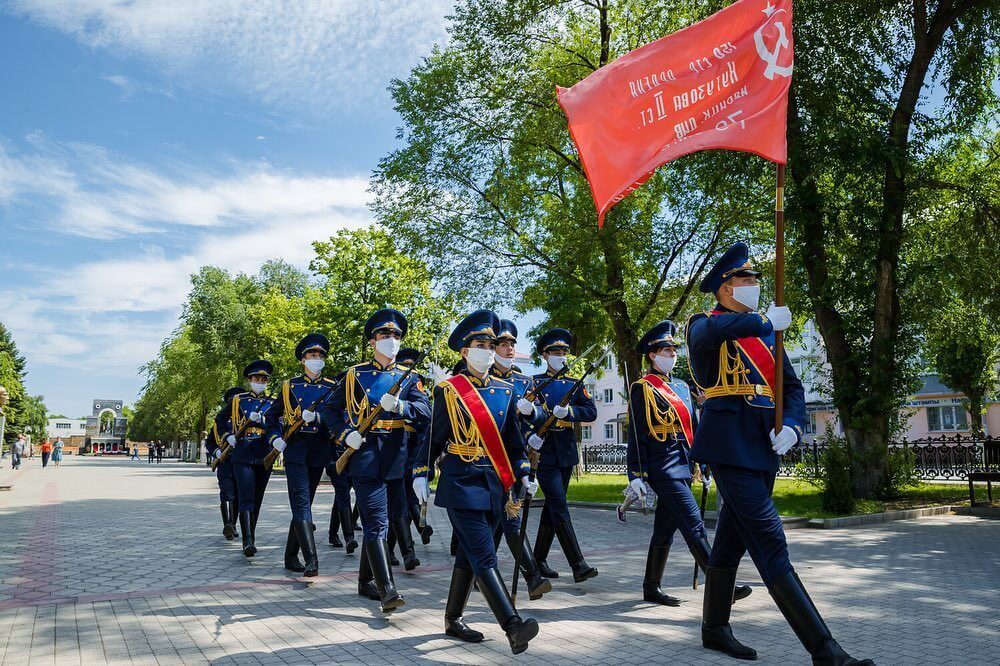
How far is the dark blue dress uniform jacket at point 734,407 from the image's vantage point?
4.72 meters

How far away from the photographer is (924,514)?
14625 mm

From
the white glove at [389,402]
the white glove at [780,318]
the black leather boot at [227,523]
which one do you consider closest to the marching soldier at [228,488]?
the black leather boot at [227,523]

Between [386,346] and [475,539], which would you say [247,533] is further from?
[475,539]

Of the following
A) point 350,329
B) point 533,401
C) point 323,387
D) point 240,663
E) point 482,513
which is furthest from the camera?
Result: point 350,329

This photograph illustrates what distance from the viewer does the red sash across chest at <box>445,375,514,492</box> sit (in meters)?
5.49

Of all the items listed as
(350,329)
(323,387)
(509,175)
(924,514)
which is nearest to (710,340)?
(323,387)

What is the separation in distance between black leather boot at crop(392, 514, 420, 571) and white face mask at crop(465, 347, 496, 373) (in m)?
3.02

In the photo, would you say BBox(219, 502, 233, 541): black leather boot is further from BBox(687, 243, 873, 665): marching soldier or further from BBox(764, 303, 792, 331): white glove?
BBox(764, 303, 792, 331): white glove

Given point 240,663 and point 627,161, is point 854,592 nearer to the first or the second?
point 627,161

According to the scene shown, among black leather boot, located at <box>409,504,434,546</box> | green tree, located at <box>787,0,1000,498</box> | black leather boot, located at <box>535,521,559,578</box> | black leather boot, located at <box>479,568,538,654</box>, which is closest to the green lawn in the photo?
green tree, located at <box>787,0,1000,498</box>

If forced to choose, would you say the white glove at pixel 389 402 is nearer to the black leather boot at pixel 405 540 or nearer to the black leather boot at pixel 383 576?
the black leather boot at pixel 383 576

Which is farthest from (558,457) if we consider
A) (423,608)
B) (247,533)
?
(247,533)

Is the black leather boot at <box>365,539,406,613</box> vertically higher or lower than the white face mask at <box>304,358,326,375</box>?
lower

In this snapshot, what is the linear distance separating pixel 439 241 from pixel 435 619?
53.1 ft
